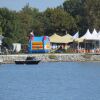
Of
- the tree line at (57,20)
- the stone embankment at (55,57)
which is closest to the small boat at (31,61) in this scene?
the stone embankment at (55,57)

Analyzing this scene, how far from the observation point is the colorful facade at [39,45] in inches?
4579

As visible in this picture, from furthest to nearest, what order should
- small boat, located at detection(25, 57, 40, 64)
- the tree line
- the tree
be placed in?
1. the tree
2. the tree line
3. small boat, located at detection(25, 57, 40, 64)

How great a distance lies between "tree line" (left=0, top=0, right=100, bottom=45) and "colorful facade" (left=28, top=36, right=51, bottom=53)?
60.5 feet

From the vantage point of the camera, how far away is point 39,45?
11638 cm

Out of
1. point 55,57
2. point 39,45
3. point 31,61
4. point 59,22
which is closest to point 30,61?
point 31,61

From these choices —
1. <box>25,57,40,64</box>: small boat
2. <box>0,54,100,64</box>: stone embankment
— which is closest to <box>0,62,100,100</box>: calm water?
<box>25,57,40,64</box>: small boat

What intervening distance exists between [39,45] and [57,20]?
39.8 metres

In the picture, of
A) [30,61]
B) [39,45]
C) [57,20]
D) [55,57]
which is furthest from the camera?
[57,20]

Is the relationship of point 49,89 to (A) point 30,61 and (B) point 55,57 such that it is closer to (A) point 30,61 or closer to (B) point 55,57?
(A) point 30,61

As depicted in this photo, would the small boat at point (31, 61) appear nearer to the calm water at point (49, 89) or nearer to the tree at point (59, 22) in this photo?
the calm water at point (49, 89)

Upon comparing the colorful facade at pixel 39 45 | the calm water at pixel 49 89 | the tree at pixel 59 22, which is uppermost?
the tree at pixel 59 22

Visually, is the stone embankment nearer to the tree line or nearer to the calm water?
the tree line

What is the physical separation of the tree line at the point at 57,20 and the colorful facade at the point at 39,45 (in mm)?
18430

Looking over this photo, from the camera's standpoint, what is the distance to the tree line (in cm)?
13925
